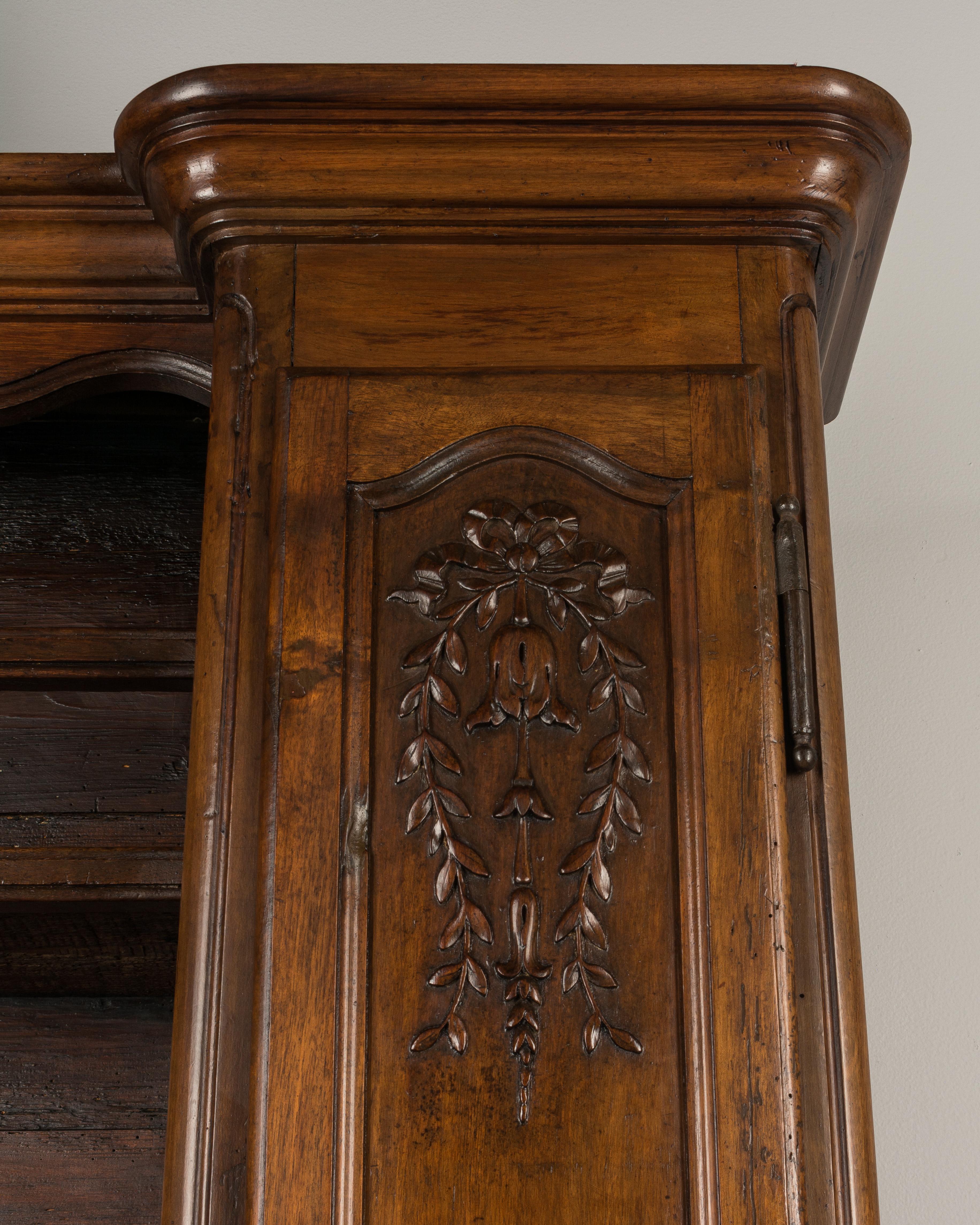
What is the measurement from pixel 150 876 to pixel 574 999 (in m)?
0.47

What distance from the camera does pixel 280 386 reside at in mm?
894

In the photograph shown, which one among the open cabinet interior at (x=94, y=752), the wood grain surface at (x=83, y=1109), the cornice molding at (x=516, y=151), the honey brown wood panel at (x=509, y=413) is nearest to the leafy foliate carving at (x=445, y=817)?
the honey brown wood panel at (x=509, y=413)

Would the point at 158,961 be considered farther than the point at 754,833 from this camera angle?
Yes

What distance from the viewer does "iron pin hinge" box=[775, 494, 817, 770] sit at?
83 cm

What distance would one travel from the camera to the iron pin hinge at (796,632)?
0.83 metres

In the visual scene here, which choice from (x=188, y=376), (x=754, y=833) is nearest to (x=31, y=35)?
(x=188, y=376)

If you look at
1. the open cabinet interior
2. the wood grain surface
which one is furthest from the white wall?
the wood grain surface

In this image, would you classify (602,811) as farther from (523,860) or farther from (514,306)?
(514,306)

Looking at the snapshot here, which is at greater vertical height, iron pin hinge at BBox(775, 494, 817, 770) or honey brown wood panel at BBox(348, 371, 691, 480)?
honey brown wood panel at BBox(348, 371, 691, 480)

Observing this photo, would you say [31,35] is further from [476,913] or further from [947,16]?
[476,913]

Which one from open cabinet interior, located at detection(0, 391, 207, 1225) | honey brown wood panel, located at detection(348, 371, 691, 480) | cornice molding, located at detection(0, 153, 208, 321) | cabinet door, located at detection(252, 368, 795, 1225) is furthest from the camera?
open cabinet interior, located at detection(0, 391, 207, 1225)

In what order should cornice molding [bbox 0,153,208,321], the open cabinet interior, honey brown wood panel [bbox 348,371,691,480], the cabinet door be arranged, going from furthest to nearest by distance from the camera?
1. the open cabinet interior
2. cornice molding [bbox 0,153,208,321]
3. honey brown wood panel [bbox 348,371,691,480]
4. the cabinet door

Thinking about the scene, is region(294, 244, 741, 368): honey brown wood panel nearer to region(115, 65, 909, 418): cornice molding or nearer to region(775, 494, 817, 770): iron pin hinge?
region(115, 65, 909, 418): cornice molding

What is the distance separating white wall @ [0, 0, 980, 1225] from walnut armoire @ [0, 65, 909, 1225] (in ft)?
1.67
